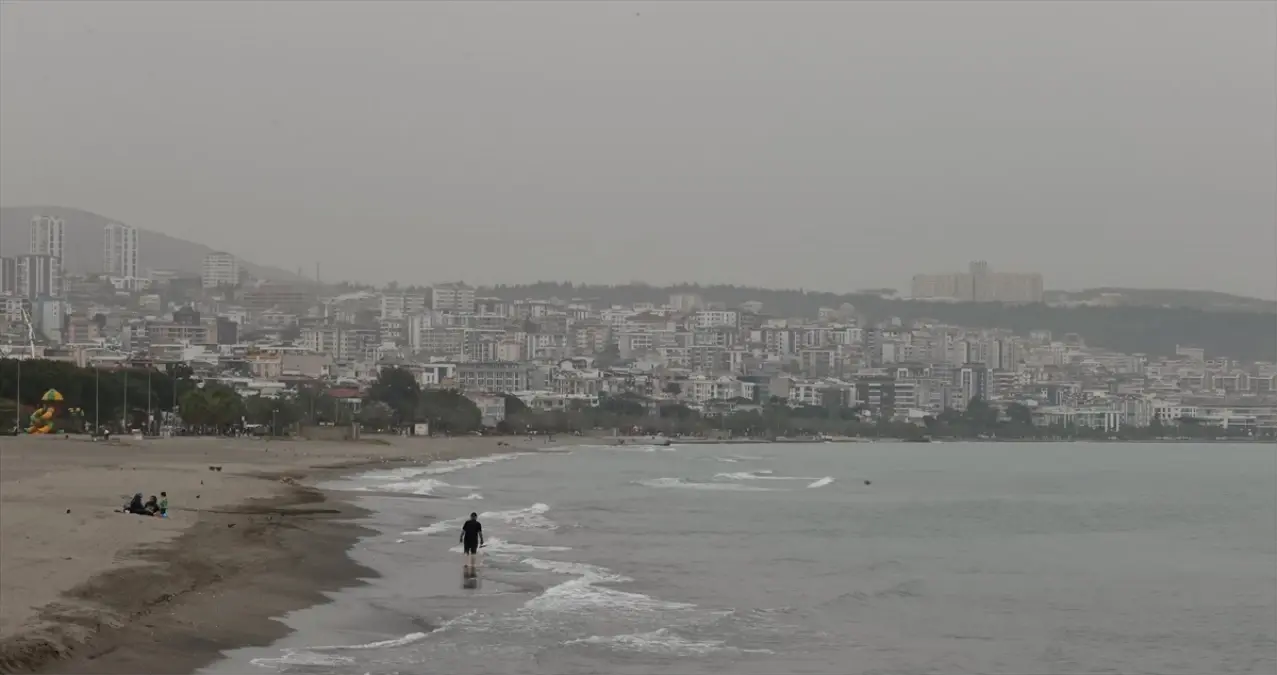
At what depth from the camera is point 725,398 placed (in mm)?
176250

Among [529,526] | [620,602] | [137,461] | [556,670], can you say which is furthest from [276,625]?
[137,461]

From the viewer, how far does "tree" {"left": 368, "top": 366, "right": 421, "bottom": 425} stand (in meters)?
101

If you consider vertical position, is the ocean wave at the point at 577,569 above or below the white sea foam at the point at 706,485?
above

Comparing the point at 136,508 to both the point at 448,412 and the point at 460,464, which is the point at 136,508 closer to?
the point at 460,464

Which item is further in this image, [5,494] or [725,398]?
[725,398]

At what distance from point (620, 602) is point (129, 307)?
183 meters

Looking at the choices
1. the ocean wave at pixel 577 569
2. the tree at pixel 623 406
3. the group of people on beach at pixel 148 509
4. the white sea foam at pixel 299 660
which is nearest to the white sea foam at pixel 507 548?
the ocean wave at pixel 577 569

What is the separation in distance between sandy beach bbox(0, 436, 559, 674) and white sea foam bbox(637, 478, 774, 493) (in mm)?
14968

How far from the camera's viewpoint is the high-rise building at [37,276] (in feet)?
590

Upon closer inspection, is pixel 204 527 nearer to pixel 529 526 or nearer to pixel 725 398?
pixel 529 526

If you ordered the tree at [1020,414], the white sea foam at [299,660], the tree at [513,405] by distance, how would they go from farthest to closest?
1. the tree at [1020,414]
2. the tree at [513,405]
3. the white sea foam at [299,660]

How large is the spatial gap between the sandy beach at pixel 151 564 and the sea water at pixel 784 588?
48cm

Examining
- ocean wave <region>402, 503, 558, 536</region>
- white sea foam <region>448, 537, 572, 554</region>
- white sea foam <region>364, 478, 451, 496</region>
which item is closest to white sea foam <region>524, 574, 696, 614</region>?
white sea foam <region>448, 537, 572, 554</region>

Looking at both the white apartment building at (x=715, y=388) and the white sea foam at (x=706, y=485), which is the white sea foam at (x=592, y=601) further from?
the white apartment building at (x=715, y=388)
